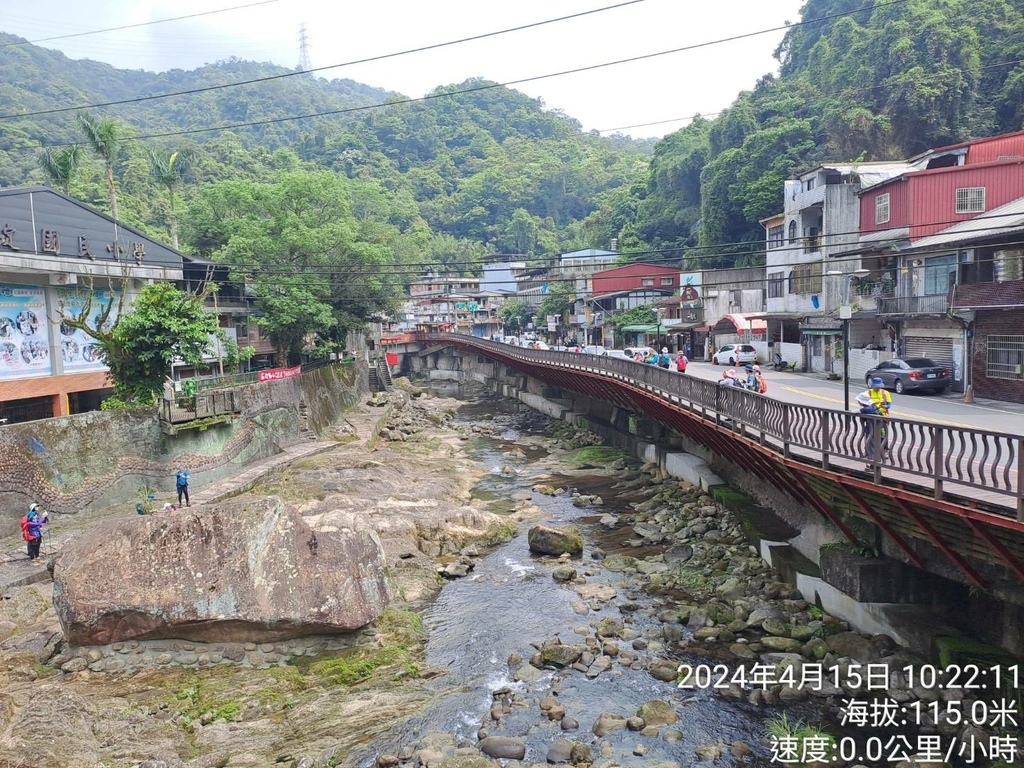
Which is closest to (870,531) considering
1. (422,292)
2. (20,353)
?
(20,353)

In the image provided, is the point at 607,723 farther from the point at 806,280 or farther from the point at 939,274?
the point at 806,280

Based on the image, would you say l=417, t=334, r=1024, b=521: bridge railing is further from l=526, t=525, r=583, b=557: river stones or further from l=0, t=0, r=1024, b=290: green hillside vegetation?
l=526, t=525, r=583, b=557: river stones

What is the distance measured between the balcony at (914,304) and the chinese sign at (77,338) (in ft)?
111

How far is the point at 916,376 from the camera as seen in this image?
25.9 meters

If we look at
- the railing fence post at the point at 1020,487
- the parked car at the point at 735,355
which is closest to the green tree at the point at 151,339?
the railing fence post at the point at 1020,487

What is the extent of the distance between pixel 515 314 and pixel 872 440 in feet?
310

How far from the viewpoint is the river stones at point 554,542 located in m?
22.4

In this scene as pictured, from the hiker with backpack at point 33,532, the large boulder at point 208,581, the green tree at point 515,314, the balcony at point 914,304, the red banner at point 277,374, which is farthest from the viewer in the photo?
the green tree at point 515,314

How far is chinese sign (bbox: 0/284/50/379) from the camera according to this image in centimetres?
2838

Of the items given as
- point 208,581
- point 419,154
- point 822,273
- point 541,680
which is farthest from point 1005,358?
point 419,154

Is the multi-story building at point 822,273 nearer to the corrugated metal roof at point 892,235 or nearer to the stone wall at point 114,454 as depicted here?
the corrugated metal roof at point 892,235

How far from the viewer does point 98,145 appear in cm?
4409

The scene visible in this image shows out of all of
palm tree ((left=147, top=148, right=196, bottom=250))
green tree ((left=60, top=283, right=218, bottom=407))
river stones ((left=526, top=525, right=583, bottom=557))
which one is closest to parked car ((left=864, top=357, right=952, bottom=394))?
river stones ((left=526, top=525, right=583, bottom=557))

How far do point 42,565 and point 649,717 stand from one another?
16645 millimetres
